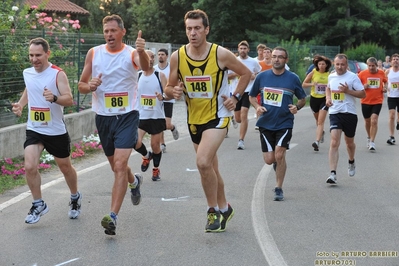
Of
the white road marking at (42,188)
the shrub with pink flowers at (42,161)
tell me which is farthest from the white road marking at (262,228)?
the shrub with pink flowers at (42,161)

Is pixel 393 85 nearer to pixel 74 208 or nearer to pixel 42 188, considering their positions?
pixel 42 188

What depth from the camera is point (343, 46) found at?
164 ft

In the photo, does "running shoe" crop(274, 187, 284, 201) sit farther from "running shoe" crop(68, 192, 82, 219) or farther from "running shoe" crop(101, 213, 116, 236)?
"running shoe" crop(101, 213, 116, 236)

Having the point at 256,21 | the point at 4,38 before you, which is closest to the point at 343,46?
the point at 256,21

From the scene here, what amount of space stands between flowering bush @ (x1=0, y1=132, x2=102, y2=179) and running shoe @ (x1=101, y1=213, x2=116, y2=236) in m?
3.89

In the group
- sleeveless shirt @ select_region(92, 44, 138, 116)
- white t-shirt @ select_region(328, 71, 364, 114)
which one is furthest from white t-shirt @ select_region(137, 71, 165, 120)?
sleeveless shirt @ select_region(92, 44, 138, 116)

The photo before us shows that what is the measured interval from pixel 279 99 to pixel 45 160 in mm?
4160

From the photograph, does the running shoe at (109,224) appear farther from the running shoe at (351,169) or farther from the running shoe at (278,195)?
the running shoe at (351,169)

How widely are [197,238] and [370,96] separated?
886cm

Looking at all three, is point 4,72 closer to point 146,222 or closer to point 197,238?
point 146,222

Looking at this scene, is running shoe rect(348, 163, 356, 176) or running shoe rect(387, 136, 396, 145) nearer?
running shoe rect(348, 163, 356, 176)

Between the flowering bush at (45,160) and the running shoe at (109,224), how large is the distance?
389 cm

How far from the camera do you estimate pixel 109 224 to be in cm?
725

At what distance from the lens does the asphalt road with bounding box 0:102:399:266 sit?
6.70 meters
